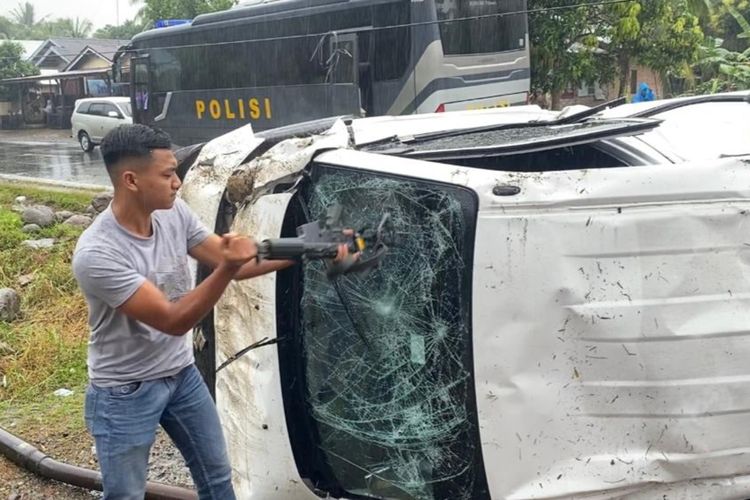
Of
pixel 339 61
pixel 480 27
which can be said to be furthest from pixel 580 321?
pixel 480 27

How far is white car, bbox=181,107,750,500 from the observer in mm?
2037

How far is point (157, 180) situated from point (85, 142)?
2015 cm

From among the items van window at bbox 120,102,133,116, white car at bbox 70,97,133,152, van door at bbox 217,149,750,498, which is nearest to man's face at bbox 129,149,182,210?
van door at bbox 217,149,750,498

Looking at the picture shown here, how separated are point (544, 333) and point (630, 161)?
73cm

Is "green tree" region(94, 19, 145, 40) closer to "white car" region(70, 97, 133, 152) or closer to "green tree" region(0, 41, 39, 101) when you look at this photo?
"green tree" region(0, 41, 39, 101)

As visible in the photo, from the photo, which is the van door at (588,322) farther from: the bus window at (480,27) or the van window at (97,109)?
the van window at (97,109)

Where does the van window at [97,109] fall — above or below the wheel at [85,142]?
above

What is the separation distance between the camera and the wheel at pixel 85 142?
20703mm

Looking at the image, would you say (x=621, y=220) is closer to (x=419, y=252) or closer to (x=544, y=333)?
(x=544, y=333)

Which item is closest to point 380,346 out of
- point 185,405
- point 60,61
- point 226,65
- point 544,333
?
point 544,333

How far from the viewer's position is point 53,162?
17.8 m

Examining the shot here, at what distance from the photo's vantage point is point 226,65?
39.7ft

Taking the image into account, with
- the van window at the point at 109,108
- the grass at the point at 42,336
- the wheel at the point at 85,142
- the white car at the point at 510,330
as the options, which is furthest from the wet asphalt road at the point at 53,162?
the white car at the point at 510,330

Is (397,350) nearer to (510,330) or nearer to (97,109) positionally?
(510,330)
